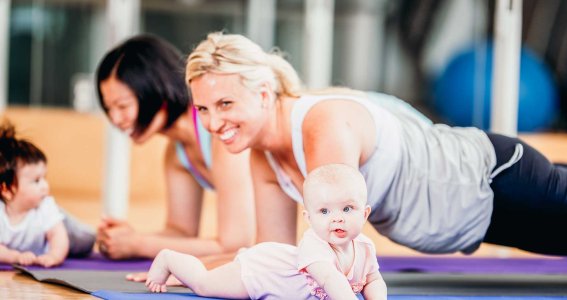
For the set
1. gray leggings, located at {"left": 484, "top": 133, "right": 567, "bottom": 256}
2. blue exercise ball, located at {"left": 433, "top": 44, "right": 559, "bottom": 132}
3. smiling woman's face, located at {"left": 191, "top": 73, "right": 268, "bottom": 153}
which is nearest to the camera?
smiling woman's face, located at {"left": 191, "top": 73, "right": 268, "bottom": 153}

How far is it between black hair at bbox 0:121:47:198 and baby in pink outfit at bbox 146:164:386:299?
711 millimetres

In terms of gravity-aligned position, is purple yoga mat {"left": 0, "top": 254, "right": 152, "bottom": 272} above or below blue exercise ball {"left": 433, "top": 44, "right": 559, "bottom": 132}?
below

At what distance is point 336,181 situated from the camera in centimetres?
188

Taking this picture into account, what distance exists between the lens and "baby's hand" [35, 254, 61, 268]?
2773 millimetres

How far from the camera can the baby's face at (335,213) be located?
1874 millimetres

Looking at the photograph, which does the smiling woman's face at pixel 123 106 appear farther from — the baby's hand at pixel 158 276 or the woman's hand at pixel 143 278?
the baby's hand at pixel 158 276

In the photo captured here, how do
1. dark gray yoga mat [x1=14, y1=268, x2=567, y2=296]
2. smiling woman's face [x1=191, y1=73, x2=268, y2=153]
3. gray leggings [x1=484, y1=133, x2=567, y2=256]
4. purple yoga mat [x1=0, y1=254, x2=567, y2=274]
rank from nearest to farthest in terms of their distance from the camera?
smiling woman's face [x1=191, y1=73, x2=268, y2=153]
dark gray yoga mat [x1=14, y1=268, x2=567, y2=296]
gray leggings [x1=484, y1=133, x2=567, y2=256]
purple yoga mat [x1=0, y1=254, x2=567, y2=274]

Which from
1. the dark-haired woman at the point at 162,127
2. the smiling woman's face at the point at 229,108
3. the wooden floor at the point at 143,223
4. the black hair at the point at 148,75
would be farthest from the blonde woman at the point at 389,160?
the wooden floor at the point at 143,223

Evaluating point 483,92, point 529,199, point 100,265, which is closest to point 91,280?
point 100,265

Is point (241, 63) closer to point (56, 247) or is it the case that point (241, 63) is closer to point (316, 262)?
point (316, 262)

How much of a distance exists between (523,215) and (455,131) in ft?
0.91

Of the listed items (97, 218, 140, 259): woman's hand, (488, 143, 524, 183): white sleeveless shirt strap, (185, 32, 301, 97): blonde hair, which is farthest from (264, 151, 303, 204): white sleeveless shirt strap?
(97, 218, 140, 259): woman's hand

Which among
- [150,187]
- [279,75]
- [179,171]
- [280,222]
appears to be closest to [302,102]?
[279,75]

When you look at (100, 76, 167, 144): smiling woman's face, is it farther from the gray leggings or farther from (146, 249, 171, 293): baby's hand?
the gray leggings
